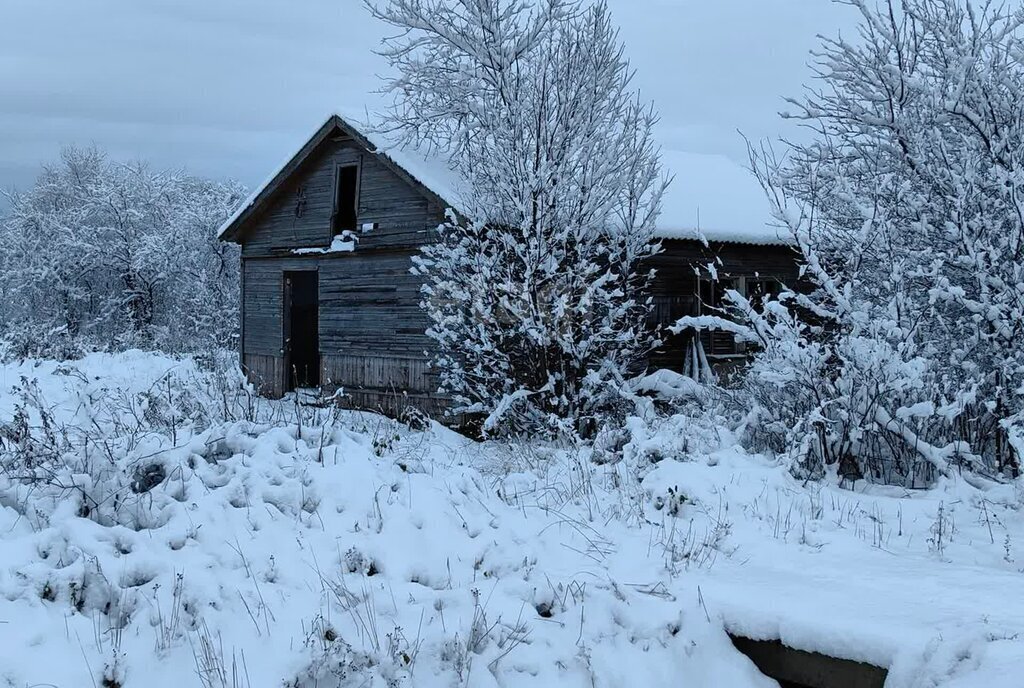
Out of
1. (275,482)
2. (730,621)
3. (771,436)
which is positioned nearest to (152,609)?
(275,482)

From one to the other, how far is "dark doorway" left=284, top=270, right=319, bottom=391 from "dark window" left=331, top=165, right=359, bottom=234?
1.97 m

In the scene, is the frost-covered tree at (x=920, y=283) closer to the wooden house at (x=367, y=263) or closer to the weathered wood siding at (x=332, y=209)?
the wooden house at (x=367, y=263)

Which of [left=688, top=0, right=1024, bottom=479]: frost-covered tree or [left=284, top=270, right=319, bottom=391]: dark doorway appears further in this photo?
[left=284, top=270, right=319, bottom=391]: dark doorway

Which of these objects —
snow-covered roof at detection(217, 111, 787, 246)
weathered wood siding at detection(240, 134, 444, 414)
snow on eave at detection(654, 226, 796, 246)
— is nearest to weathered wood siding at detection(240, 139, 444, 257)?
weathered wood siding at detection(240, 134, 444, 414)

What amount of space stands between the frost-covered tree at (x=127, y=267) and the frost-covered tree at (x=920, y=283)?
20423mm

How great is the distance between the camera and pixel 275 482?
5922 millimetres

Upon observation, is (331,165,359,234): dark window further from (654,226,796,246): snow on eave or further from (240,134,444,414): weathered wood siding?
(654,226,796,246): snow on eave

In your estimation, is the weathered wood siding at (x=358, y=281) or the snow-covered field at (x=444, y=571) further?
the weathered wood siding at (x=358, y=281)

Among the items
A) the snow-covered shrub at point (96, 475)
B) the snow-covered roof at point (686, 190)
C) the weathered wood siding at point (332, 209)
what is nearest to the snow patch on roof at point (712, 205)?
the snow-covered roof at point (686, 190)

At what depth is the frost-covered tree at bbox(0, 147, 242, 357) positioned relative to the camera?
27.0m

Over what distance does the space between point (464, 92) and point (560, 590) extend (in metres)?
9.13

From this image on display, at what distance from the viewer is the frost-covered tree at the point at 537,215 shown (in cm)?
1171

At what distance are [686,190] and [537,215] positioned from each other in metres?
6.90

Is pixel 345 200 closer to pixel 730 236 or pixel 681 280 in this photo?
pixel 681 280
